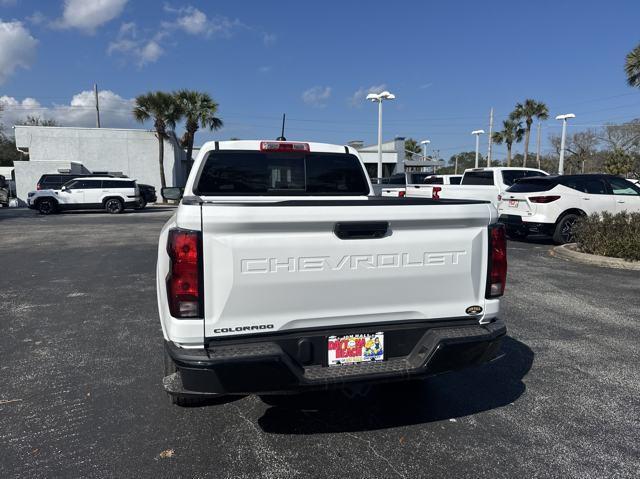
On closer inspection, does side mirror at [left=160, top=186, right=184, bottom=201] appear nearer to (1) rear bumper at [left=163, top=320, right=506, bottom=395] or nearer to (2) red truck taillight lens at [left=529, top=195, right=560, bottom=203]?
(1) rear bumper at [left=163, top=320, right=506, bottom=395]

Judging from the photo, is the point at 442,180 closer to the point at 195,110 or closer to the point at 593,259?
the point at 593,259

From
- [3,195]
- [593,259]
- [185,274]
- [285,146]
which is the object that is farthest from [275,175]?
[3,195]

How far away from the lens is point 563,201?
35.6ft

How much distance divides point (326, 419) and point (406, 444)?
1.99 feet

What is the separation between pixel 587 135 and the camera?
6328 centimetres

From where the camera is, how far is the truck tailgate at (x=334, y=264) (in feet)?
8.01

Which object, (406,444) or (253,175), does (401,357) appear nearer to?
(406,444)

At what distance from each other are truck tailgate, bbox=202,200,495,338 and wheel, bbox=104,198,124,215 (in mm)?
22821

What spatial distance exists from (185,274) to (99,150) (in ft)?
105

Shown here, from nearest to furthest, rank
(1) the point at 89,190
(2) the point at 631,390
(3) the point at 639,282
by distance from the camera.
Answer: (2) the point at 631,390 → (3) the point at 639,282 → (1) the point at 89,190

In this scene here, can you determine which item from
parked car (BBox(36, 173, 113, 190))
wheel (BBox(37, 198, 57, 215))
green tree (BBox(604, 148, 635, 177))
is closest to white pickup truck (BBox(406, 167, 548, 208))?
wheel (BBox(37, 198, 57, 215))

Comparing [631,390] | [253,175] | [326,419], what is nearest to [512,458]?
[326,419]

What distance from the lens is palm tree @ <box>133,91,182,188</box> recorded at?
2912 cm

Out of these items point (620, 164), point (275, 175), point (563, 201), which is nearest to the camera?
point (275, 175)
